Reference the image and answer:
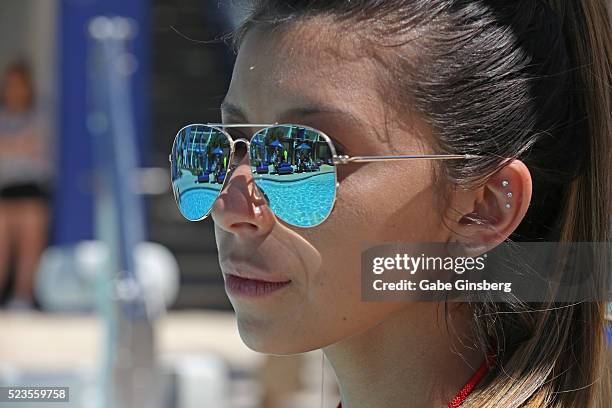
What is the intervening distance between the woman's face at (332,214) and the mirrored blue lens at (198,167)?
0.06 meters

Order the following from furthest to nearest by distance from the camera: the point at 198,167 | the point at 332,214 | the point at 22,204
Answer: the point at 22,204 → the point at 198,167 → the point at 332,214

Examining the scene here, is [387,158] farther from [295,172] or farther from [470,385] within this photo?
[470,385]

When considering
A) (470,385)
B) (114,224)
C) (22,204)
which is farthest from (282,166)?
(22,204)

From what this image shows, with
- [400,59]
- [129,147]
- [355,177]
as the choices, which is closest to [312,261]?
[355,177]

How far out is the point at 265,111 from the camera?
1.30 meters

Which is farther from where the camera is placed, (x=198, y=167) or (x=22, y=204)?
(x=22, y=204)

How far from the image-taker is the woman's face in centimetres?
126

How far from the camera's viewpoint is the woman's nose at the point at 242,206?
1.29 m

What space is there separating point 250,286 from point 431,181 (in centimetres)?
26

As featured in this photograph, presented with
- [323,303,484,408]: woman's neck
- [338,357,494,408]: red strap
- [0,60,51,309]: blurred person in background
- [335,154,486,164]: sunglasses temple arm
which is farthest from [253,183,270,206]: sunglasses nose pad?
[0,60,51,309]: blurred person in background

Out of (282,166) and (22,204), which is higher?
(22,204)

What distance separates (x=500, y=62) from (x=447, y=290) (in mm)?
290

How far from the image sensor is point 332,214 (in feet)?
4.12

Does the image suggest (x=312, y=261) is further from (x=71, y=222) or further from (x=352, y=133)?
(x=71, y=222)
